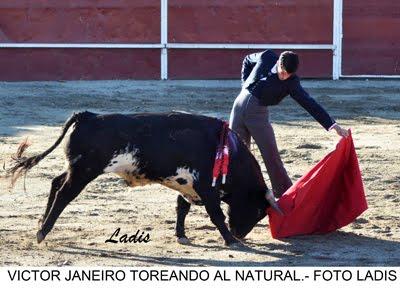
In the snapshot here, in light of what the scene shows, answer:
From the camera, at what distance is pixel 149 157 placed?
6.12 metres

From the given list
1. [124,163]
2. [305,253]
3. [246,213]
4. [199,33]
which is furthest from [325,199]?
[199,33]

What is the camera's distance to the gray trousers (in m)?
6.74

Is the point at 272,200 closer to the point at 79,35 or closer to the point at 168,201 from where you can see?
the point at 168,201

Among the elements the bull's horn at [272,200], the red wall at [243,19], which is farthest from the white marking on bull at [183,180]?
the red wall at [243,19]

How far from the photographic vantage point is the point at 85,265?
5766mm

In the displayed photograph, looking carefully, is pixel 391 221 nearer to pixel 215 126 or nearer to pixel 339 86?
pixel 215 126

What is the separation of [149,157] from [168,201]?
4.64 ft

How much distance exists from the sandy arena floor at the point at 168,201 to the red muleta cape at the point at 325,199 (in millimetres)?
91

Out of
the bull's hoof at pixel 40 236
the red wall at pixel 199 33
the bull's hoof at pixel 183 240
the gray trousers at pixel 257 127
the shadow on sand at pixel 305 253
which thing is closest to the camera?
the shadow on sand at pixel 305 253

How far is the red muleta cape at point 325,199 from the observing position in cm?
652

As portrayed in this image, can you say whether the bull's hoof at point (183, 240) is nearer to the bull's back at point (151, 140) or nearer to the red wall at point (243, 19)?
the bull's back at point (151, 140)

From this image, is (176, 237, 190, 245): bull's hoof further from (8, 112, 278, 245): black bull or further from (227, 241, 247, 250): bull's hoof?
(227, 241, 247, 250): bull's hoof

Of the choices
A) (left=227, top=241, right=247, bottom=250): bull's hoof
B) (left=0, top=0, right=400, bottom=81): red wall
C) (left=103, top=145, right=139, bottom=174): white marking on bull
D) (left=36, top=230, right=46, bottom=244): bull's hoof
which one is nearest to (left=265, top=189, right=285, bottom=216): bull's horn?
(left=227, top=241, right=247, bottom=250): bull's hoof

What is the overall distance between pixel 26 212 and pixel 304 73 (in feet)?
23.4
